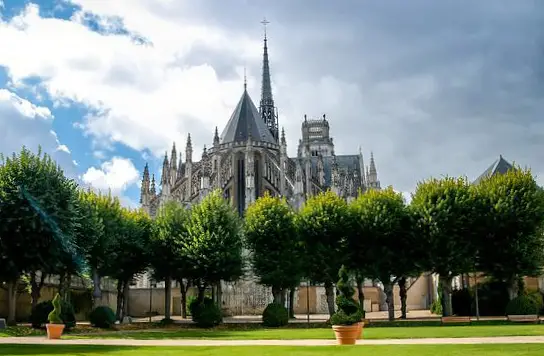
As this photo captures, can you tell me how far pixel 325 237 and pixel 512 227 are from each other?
13.4 metres

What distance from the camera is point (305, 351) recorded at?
774 inches

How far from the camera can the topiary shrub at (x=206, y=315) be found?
136 feet

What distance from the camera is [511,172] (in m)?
46.1

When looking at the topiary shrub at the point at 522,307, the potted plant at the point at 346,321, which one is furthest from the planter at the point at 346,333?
the topiary shrub at the point at 522,307

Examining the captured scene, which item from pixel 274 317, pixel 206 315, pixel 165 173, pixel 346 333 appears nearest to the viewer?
pixel 346 333

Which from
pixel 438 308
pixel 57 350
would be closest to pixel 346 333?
pixel 57 350

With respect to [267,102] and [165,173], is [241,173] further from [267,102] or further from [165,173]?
[267,102]

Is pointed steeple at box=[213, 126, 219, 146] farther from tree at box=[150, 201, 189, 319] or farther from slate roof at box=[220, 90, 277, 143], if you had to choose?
tree at box=[150, 201, 189, 319]

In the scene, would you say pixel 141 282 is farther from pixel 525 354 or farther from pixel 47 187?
pixel 525 354

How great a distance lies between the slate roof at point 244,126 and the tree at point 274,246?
42.4 metres

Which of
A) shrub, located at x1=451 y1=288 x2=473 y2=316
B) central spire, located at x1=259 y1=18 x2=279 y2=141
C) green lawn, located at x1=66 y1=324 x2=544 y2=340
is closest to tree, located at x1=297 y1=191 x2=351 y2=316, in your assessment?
shrub, located at x1=451 y1=288 x2=473 y2=316

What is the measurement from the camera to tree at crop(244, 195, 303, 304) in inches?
1828

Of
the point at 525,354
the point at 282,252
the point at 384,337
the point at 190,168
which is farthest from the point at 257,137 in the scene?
the point at 525,354

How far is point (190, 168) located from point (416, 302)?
34.6m
